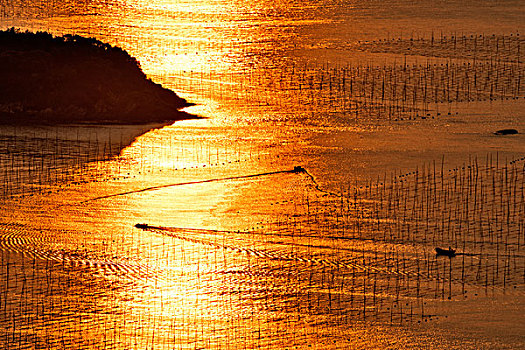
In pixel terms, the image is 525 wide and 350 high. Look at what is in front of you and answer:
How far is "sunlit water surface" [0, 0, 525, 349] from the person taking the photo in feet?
59.6

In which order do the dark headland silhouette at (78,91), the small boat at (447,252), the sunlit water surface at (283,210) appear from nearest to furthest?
1. the sunlit water surface at (283,210)
2. the small boat at (447,252)
3. the dark headland silhouette at (78,91)

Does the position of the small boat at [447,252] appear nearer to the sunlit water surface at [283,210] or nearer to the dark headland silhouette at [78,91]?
the sunlit water surface at [283,210]

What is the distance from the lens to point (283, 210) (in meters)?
23.2

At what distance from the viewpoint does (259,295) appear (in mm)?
19141

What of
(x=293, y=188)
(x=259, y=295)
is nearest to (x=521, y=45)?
(x=293, y=188)

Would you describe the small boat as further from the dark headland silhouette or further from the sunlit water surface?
the dark headland silhouette

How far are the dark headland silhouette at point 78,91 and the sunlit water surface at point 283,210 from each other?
918 millimetres

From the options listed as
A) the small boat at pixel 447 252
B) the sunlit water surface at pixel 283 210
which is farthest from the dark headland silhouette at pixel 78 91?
the small boat at pixel 447 252

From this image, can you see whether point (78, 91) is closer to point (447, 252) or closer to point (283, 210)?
point (283, 210)

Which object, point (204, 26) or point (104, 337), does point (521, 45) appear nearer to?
point (204, 26)

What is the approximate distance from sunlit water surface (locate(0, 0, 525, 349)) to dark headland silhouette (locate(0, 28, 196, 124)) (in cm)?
92

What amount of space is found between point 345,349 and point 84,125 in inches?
556

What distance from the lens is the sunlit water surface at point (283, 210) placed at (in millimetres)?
18172

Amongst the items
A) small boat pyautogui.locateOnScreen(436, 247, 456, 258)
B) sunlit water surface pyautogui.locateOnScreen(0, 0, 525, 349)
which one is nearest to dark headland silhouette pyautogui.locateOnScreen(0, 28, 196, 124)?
sunlit water surface pyautogui.locateOnScreen(0, 0, 525, 349)
